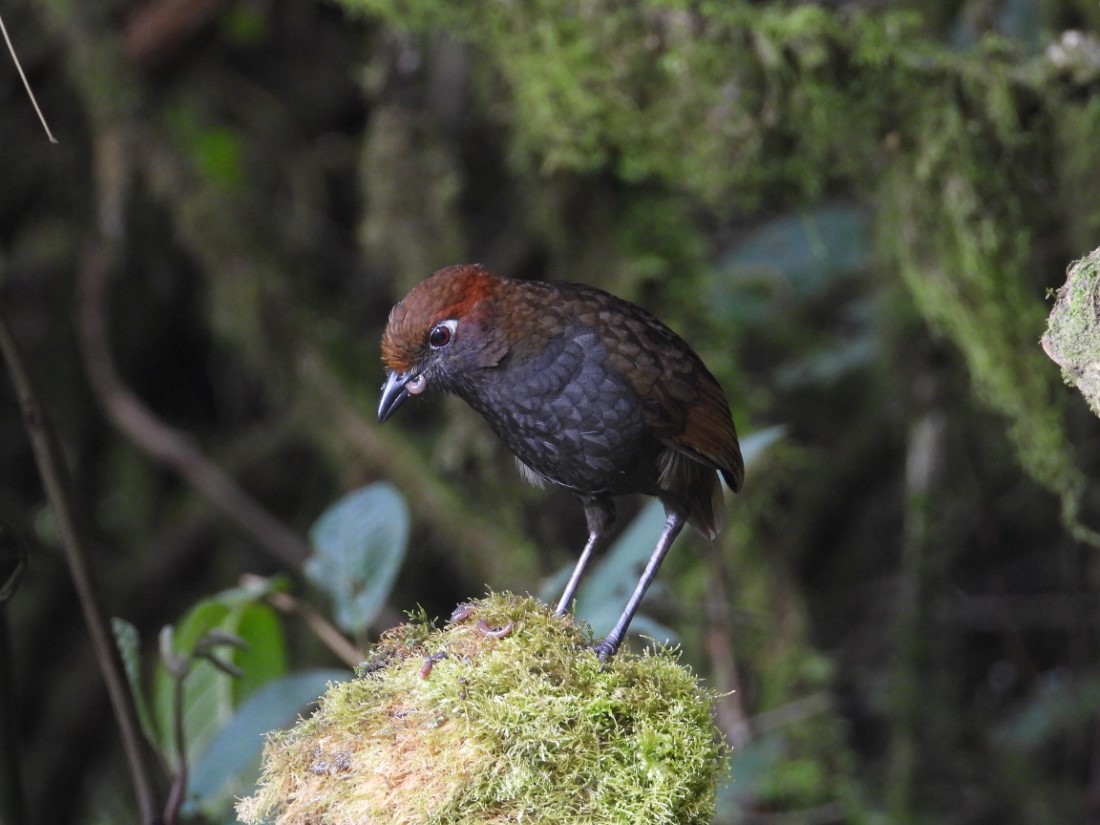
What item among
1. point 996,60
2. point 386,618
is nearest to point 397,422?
point 386,618

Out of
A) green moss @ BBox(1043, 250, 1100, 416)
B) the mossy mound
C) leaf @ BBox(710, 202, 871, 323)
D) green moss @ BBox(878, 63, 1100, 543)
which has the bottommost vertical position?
the mossy mound

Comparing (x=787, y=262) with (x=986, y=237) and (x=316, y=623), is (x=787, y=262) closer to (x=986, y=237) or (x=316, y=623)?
(x=986, y=237)

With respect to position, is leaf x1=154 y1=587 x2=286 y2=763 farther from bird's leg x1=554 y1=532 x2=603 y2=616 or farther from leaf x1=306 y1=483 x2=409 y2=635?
bird's leg x1=554 y1=532 x2=603 y2=616

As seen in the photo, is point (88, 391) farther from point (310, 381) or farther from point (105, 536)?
point (310, 381)

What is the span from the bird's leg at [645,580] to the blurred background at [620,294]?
0.10 metres

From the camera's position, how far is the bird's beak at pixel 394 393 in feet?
7.41

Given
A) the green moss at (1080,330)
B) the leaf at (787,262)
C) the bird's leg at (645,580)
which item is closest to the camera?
the green moss at (1080,330)

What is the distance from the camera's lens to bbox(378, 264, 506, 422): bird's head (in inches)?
87.3

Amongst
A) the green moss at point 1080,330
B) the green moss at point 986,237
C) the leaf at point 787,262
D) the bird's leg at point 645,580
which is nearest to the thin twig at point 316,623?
the bird's leg at point 645,580

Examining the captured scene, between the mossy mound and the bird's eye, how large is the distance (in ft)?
2.01

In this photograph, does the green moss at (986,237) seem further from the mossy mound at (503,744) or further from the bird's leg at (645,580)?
the mossy mound at (503,744)

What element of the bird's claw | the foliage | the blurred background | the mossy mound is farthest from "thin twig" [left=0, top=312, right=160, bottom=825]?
the foliage

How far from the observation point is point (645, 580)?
229cm

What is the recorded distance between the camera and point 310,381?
430 centimetres
